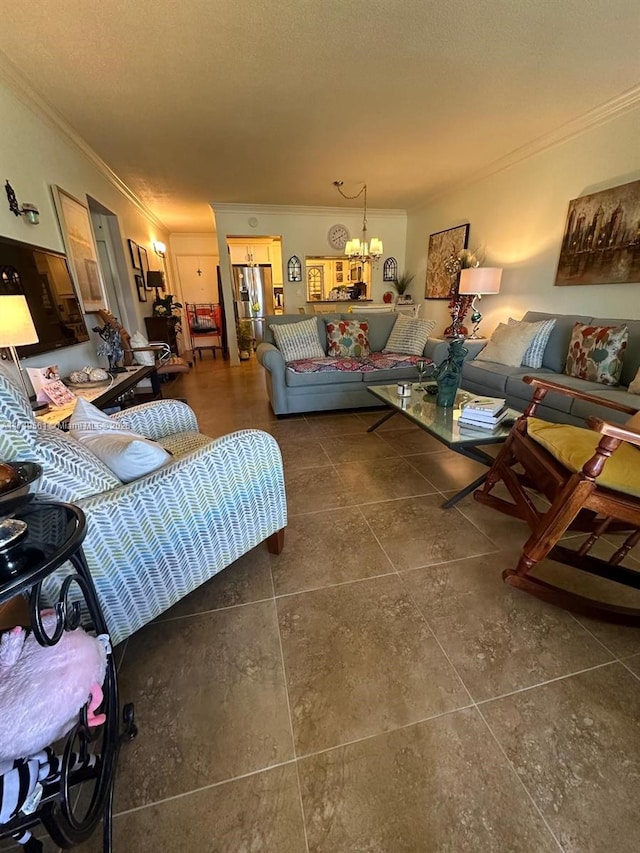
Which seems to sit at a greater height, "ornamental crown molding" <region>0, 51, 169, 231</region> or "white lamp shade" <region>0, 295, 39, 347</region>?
"ornamental crown molding" <region>0, 51, 169, 231</region>

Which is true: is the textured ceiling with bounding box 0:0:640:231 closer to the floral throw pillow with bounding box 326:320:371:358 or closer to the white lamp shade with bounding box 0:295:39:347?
the white lamp shade with bounding box 0:295:39:347

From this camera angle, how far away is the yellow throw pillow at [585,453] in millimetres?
1146

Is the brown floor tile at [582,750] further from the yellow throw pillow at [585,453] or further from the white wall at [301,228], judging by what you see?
the white wall at [301,228]

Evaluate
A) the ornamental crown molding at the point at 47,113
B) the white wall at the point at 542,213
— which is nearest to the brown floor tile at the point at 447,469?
the white wall at the point at 542,213

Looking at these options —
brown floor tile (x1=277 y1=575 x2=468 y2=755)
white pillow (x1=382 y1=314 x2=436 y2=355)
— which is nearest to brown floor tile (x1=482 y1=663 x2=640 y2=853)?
brown floor tile (x1=277 y1=575 x2=468 y2=755)

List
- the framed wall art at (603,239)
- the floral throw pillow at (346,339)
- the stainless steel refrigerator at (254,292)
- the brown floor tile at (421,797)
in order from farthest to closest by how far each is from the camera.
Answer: the stainless steel refrigerator at (254,292), the floral throw pillow at (346,339), the framed wall art at (603,239), the brown floor tile at (421,797)

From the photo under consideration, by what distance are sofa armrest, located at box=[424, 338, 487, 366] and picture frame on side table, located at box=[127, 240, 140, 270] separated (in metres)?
3.75

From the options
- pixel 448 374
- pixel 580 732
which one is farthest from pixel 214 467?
pixel 448 374

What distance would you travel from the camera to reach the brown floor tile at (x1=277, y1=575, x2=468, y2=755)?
3.09 ft

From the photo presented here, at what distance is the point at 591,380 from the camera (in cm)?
256

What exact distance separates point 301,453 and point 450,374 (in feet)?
3.71

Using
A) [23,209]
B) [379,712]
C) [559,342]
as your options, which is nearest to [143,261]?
[23,209]

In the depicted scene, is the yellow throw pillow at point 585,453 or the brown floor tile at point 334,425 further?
the brown floor tile at point 334,425

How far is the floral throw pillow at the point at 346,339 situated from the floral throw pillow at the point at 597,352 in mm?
1825
